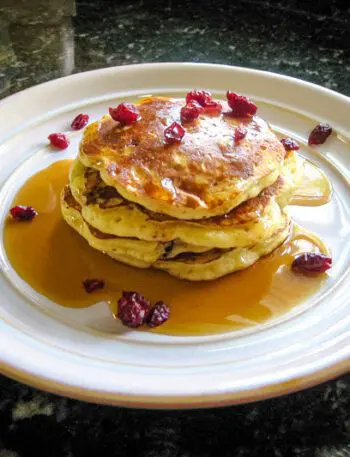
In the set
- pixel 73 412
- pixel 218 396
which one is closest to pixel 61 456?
pixel 73 412

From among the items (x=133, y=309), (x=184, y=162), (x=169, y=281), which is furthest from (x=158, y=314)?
(x=184, y=162)

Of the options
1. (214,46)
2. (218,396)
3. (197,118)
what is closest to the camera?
(218,396)

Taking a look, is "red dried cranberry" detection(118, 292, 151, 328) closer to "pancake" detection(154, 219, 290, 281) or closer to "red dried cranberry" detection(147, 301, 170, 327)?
"red dried cranberry" detection(147, 301, 170, 327)

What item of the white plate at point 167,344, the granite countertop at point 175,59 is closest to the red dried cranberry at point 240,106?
the white plate at point 167,344

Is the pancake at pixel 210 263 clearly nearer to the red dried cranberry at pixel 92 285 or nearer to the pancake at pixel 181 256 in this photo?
the pancake at pixel 181 256

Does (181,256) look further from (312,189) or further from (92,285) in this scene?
(312,189)

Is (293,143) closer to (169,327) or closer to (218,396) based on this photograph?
(169,327)
